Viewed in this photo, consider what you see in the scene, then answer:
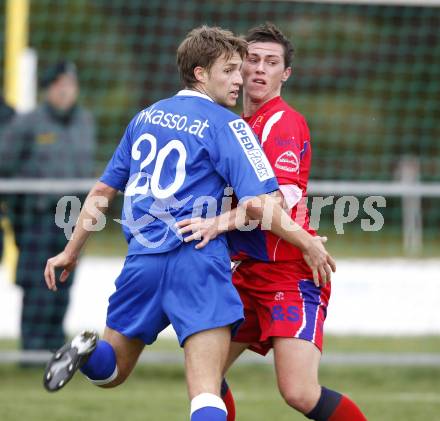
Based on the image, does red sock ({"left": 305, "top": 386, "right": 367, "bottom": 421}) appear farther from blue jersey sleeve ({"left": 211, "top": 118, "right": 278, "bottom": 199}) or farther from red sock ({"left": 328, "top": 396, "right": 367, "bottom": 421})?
blue jersey sleeve ({"left": 211, "top": 118, "right": 278, "bottom": 199})

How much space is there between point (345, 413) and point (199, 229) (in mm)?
1027

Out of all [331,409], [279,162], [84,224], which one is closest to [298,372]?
[331,409]

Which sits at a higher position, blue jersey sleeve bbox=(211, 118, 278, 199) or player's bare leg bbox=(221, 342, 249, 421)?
blue jersey sleeve bbox=(211, 118, 278, 199)

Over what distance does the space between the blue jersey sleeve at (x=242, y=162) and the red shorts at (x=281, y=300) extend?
→ 1.75 feet

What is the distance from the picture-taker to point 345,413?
4.26 metres

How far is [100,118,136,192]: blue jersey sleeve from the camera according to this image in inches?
167

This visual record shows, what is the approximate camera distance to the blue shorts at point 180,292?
3.89m

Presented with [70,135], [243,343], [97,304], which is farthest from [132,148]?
[97,304]

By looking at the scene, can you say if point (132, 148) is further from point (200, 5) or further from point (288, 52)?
point (200, 5)

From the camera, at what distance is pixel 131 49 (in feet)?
55.4

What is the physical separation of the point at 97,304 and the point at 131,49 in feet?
26.4

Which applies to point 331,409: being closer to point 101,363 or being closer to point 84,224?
point 101,363

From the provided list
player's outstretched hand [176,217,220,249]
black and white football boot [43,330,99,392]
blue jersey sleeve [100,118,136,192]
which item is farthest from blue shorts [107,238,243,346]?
blue jersey sleeve [100,118,136,192]

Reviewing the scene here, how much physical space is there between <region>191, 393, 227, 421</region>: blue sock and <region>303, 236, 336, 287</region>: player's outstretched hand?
661mm
